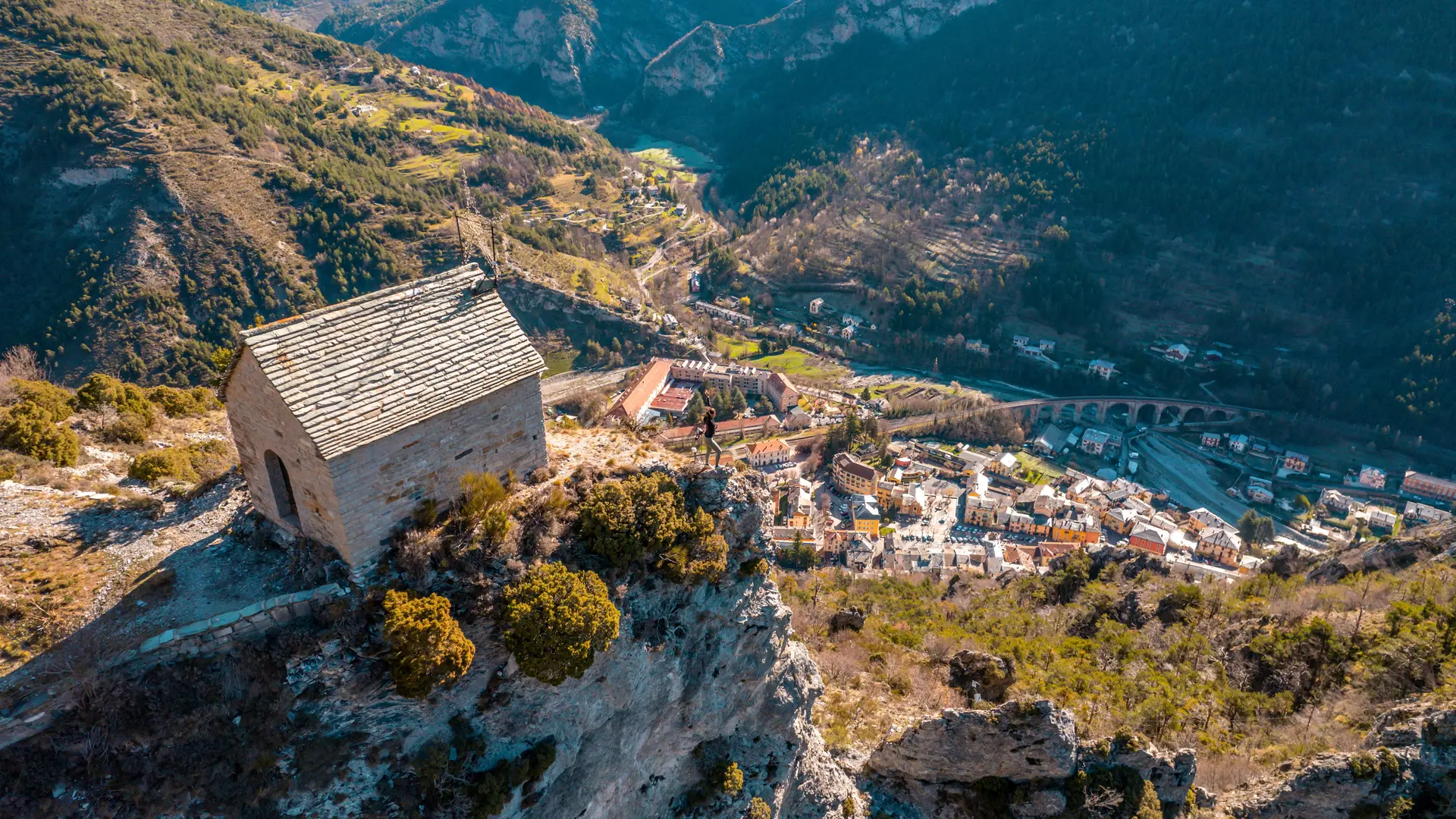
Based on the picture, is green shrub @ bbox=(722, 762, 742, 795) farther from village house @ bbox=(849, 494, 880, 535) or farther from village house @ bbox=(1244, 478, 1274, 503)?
village house @ bbox=(1244, 478, 1274, 503)

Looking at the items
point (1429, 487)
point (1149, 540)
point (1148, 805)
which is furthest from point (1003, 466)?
point (1148, 805)

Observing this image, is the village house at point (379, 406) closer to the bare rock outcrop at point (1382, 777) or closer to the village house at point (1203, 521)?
the bare rock outcrop at point (1382, 777)

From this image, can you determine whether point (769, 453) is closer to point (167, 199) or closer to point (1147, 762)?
point (1147, 762)

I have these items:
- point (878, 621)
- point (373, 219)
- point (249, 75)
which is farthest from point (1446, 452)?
point (249, 75)

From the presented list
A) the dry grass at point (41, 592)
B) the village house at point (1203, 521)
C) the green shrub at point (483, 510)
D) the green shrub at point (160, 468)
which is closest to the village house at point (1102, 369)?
the village house at point (1203, 521)

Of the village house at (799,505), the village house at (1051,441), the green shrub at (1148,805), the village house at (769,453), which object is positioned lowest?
the village house at (1051,441)

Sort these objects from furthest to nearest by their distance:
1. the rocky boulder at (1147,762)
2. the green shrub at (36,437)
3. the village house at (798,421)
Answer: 1. the village house at (798,421)
2. the green shrub at (36,437)
3. the rocky boulder at (1147,762)

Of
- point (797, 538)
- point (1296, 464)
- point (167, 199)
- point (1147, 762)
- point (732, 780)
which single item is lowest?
point (1296, 464)
